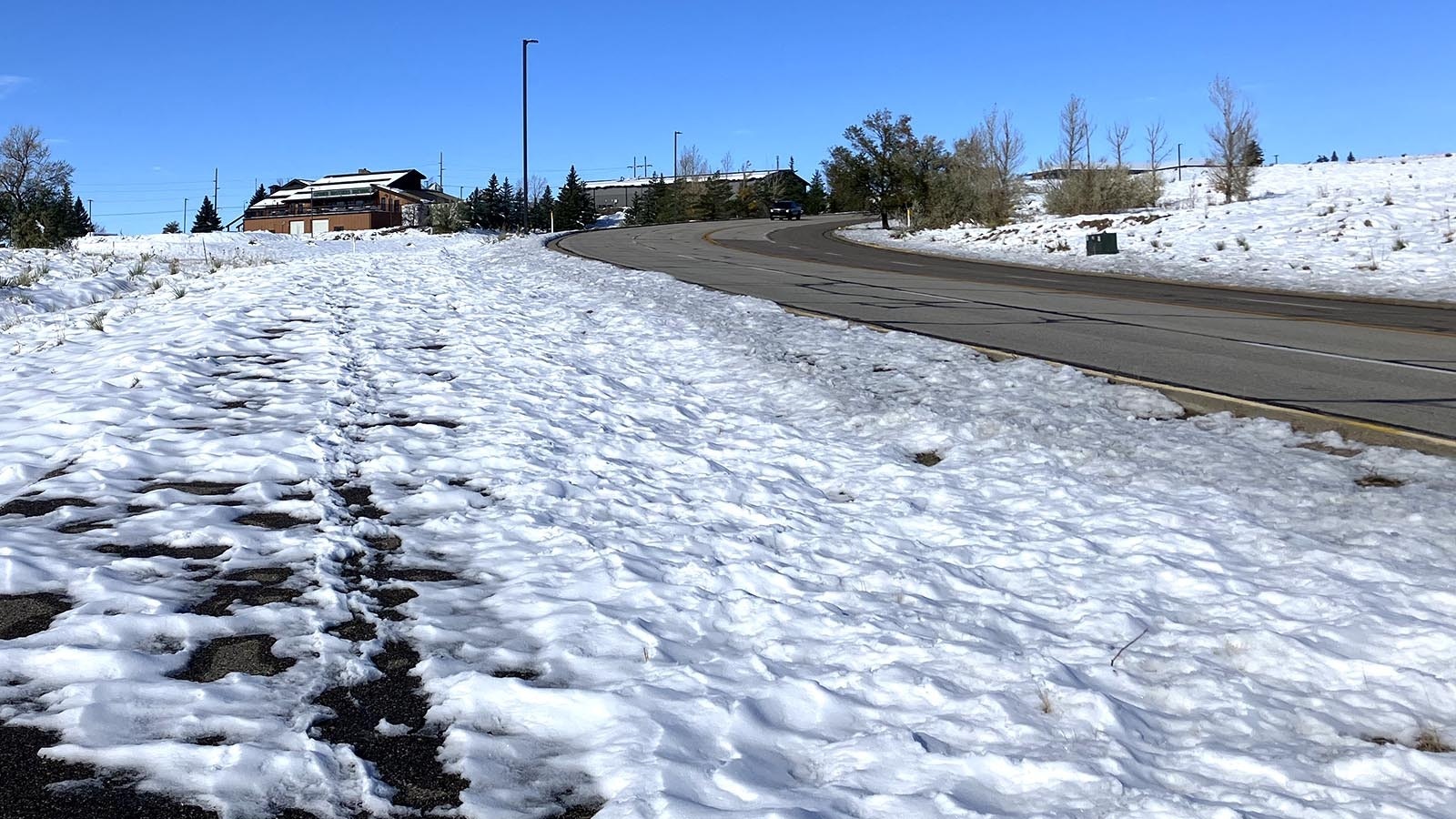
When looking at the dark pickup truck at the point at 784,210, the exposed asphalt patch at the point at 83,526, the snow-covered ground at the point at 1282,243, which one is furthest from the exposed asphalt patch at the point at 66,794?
the dark pickup truck at the point at 784,210

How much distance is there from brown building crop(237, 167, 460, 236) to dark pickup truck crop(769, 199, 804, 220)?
123 feet

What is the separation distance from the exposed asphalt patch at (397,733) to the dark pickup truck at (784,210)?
5944 cm

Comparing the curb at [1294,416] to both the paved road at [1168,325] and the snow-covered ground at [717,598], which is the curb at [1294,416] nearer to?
the paved road at [1168,325]

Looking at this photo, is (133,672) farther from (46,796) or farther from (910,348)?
(910,348)

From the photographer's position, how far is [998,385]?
8.48m

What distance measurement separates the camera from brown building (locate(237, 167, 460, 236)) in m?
88.4

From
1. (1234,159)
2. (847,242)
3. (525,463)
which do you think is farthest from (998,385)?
(1234,159)

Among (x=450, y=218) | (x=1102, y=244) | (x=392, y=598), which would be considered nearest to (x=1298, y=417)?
(x=392, y=598)

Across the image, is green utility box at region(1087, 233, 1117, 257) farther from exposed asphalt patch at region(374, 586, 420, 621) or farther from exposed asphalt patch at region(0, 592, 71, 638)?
exposed asphalt patch at region(0, 592, 71, 638)

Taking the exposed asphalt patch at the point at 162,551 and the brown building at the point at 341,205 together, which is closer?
the exposed asphalt patch at the point at 162,551

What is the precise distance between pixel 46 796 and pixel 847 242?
116 ft

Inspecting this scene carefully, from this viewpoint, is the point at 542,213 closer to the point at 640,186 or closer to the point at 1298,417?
the point at 640,186

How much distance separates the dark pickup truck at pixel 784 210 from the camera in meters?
62.1

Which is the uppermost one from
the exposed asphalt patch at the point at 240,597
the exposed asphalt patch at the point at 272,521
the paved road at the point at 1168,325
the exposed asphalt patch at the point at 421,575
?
Result: the paved road at the point at 1168,325
